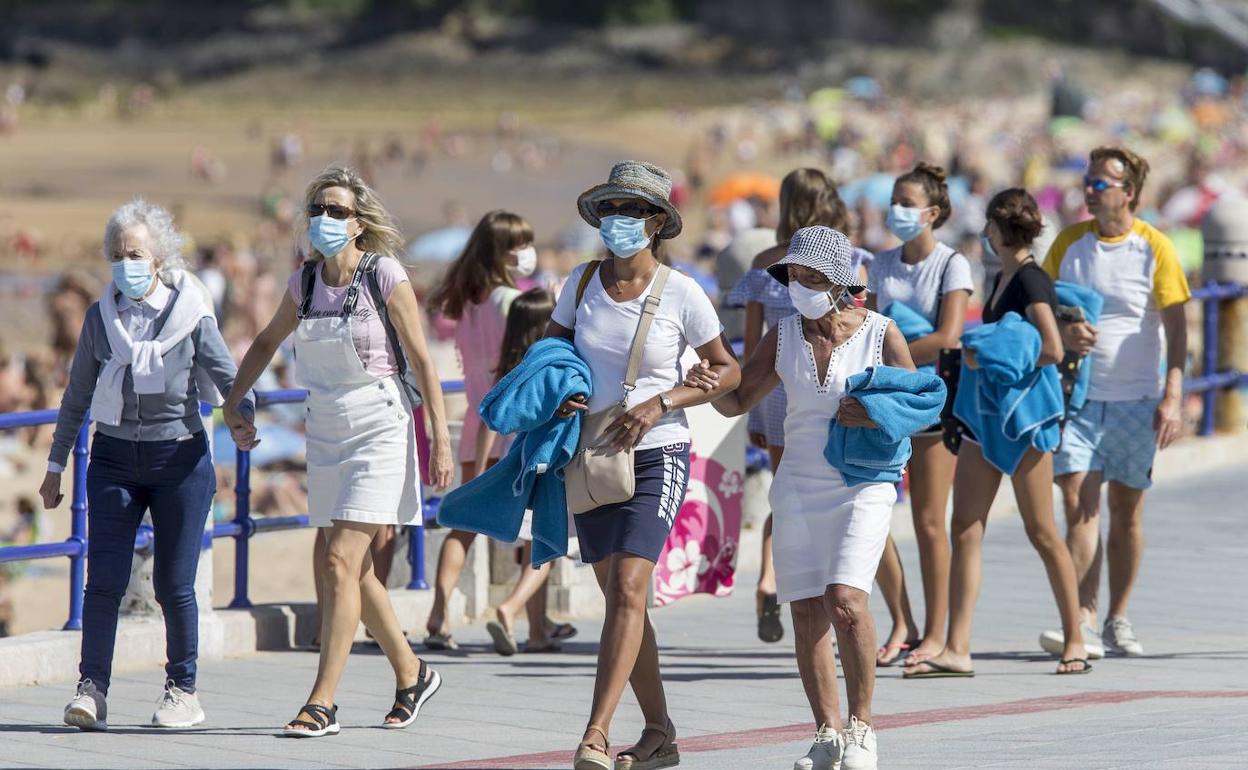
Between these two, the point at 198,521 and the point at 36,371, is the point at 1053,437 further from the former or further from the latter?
the point at 36,371

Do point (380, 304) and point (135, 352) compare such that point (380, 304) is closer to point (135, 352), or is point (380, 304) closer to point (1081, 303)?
point (135, 352)

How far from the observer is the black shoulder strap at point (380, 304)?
234 inches

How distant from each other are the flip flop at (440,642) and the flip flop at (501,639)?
0.57 ft

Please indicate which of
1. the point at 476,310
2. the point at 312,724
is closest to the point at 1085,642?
the point at 476,310

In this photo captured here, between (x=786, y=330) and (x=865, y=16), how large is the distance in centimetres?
9789

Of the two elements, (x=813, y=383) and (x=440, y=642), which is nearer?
(x=813, y=383)

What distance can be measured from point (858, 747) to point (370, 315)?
1857 millimetres

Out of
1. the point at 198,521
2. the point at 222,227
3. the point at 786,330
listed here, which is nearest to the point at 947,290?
the point at 786,330

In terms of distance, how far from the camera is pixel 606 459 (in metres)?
5.31

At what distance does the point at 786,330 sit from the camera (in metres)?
5.55

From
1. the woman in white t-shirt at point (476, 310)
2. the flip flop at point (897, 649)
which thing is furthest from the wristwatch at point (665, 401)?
the flip flop at point (897, 649)

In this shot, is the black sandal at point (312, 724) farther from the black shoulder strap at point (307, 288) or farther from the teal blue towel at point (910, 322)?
the teal blue towel at point (910, 322)

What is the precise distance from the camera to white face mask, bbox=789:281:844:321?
5.42 meters

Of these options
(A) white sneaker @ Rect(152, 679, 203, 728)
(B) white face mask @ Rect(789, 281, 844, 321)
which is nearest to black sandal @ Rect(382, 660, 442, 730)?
(A) white sneaker @ Rect(152, 679, 203, 728)
